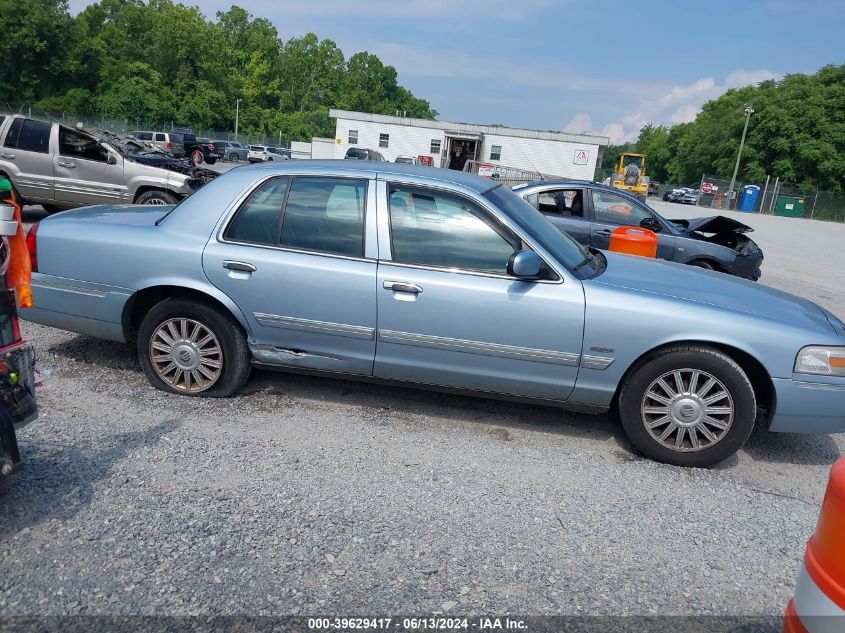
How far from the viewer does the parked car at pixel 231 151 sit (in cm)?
4619

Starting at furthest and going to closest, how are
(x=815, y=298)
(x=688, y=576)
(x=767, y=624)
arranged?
(x=815, y=298) → (x=688, y=576) → (x=767, y=624)

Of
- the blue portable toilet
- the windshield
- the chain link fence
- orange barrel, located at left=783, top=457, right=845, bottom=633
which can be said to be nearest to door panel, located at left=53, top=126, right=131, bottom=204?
the windshield

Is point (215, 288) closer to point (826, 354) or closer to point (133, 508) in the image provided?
point (133, 508)

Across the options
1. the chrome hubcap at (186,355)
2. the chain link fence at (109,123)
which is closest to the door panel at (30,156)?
the chrome hubcap at (186,355)

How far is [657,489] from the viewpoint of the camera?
369 cm

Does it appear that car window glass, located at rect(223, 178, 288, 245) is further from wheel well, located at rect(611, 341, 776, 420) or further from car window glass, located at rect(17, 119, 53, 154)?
car window glass, located at rect(17, 119, 53, 154)

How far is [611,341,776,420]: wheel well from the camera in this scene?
3.88 m

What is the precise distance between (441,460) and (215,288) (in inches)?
72.8

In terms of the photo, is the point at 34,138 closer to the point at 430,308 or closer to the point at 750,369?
the point at 430,308

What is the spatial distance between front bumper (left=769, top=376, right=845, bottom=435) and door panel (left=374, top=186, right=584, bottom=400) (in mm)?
1224

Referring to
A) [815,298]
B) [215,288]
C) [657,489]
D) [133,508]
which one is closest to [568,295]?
[657,489]

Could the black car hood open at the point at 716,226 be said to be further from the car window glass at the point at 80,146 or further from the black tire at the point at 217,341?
the car window glass at the point at 80,146

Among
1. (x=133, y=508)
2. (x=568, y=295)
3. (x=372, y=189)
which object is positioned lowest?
(x=133, y=508)

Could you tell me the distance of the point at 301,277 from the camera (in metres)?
4.15
